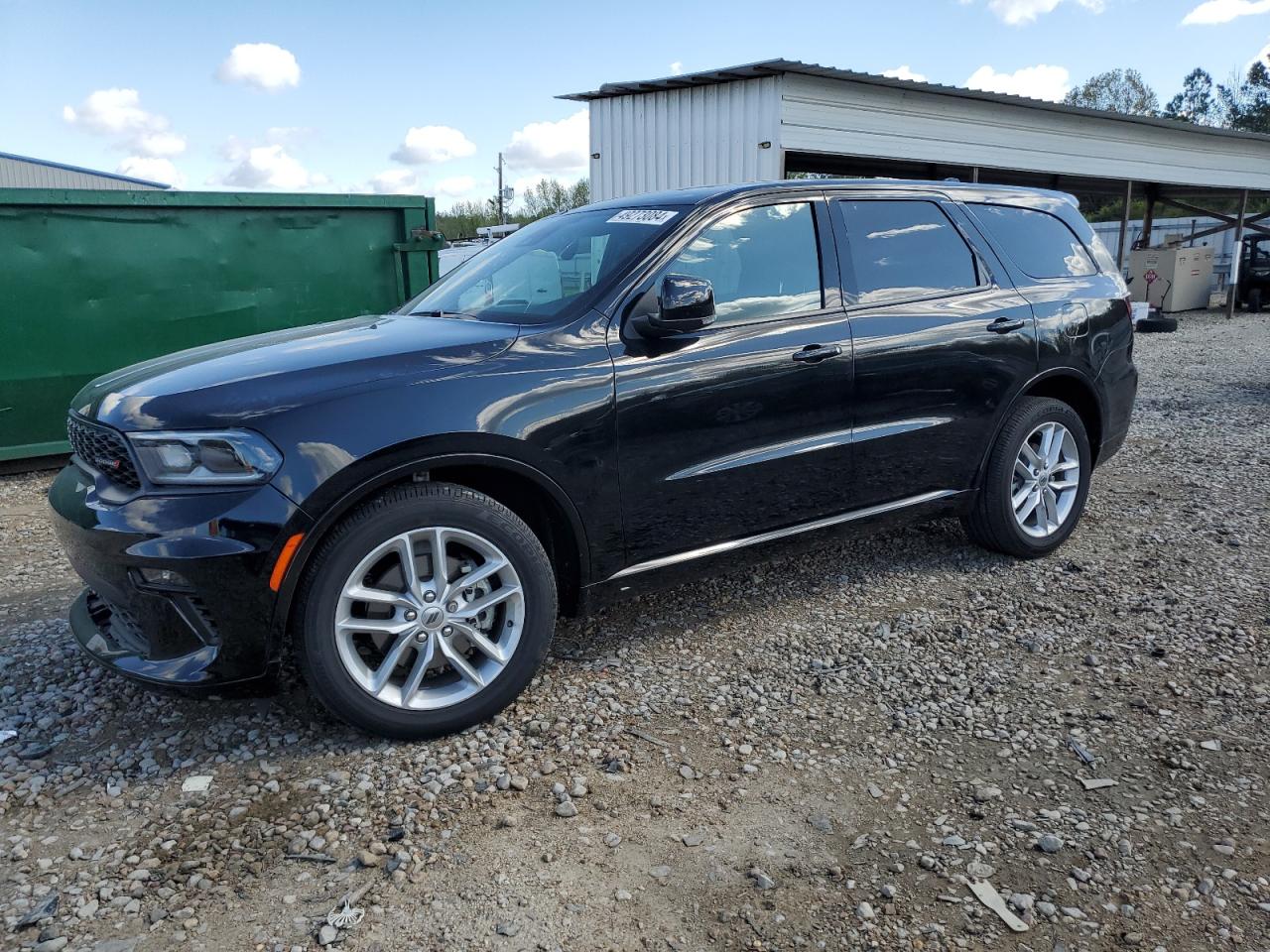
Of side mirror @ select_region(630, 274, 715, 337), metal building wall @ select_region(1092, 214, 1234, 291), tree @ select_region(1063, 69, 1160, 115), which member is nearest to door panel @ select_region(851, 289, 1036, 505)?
side mirror @ select_region(630, 274, 715, 337)

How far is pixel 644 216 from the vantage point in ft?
12.4

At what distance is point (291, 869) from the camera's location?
2.49 m

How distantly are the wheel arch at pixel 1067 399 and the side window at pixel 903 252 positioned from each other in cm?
61

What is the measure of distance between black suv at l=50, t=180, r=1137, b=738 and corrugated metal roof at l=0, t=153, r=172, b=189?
35248 mm


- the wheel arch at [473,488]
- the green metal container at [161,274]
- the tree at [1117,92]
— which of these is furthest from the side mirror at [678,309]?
the tree at [1117,92]

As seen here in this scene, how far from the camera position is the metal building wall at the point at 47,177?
110ft

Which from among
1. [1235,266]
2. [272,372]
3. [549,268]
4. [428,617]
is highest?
[1235,266]

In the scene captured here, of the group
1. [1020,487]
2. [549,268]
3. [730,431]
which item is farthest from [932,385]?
[549,268]

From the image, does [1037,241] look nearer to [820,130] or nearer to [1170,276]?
[820,130]

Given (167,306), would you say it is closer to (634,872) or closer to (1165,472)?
(634,872)

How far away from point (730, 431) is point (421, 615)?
1.33 metres

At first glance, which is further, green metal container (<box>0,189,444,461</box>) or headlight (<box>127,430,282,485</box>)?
Result: green metal container (<box>0,189,444,461</box>)

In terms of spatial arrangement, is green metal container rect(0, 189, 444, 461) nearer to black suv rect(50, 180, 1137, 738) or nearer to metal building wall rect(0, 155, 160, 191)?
black suv rect(50, 180, 1137, 738)

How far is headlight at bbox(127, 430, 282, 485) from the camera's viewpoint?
2.75 metres
